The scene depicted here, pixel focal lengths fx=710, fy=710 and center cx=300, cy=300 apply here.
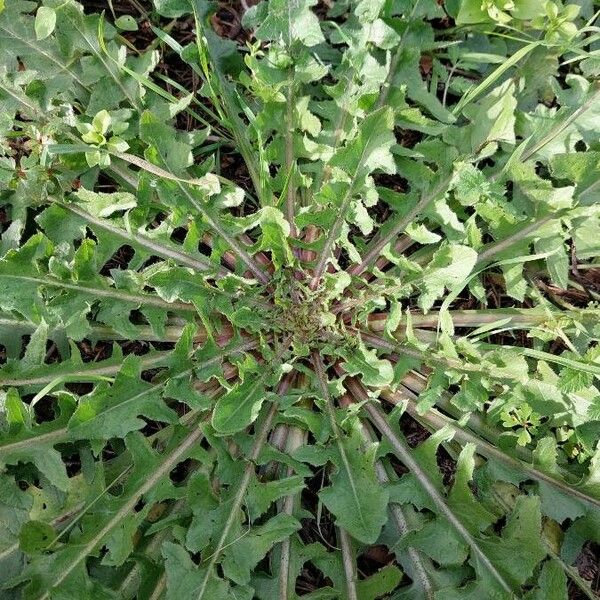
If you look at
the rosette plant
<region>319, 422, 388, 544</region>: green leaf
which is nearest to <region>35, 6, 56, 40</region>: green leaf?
the rosette plant

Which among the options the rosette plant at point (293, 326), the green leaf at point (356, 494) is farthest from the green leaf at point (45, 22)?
the green leaf at point (356, 494)

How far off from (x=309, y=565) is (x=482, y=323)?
3.31 feet

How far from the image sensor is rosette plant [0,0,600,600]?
2049 millimetres

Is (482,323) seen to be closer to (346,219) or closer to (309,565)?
(346,219)

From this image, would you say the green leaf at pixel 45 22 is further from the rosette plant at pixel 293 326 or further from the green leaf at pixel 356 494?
the green leaf at pixel 356 494

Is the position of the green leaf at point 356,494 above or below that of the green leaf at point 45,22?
below

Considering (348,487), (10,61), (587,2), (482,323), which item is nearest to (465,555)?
(348,487)

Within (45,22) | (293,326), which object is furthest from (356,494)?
(45,22)

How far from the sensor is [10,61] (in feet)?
7.76

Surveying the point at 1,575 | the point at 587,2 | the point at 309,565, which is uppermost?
the point at 587,2

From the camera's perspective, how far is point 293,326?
2326 mm

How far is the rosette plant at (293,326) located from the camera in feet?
6.72

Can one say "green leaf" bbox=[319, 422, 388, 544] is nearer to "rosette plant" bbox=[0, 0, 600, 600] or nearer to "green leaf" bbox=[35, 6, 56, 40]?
"rosette plant" bbox=[0, 0, 600, 600]

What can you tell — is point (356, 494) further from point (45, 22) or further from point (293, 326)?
point (45, 22)
